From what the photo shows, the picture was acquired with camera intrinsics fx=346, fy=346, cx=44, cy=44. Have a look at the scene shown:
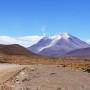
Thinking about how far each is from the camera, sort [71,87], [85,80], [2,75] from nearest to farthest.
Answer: [71,87], [85,80], [2,75]

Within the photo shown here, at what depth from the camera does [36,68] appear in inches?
1462

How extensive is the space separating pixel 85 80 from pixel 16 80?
646 centimetres

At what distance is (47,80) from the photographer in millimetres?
31234

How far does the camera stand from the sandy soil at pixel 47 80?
29300 mm

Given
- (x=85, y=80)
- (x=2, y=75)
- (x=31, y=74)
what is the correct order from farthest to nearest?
(x=2, y=75) < (x=31, y=74) < (x=85, y=80)

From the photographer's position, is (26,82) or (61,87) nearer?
(61,87)

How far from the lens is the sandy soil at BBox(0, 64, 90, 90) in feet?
96.1

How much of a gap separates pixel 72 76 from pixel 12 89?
6.01 meters

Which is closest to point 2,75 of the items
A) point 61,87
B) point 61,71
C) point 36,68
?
point 36,68

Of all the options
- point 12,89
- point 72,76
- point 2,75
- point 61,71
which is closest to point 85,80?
point 72,76

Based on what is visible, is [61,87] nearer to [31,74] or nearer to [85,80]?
[85,80]

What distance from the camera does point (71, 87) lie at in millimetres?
28734

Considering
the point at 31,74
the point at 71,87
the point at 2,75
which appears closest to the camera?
the point at 71,87

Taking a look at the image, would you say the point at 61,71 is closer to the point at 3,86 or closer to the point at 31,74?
the point at 31,74
